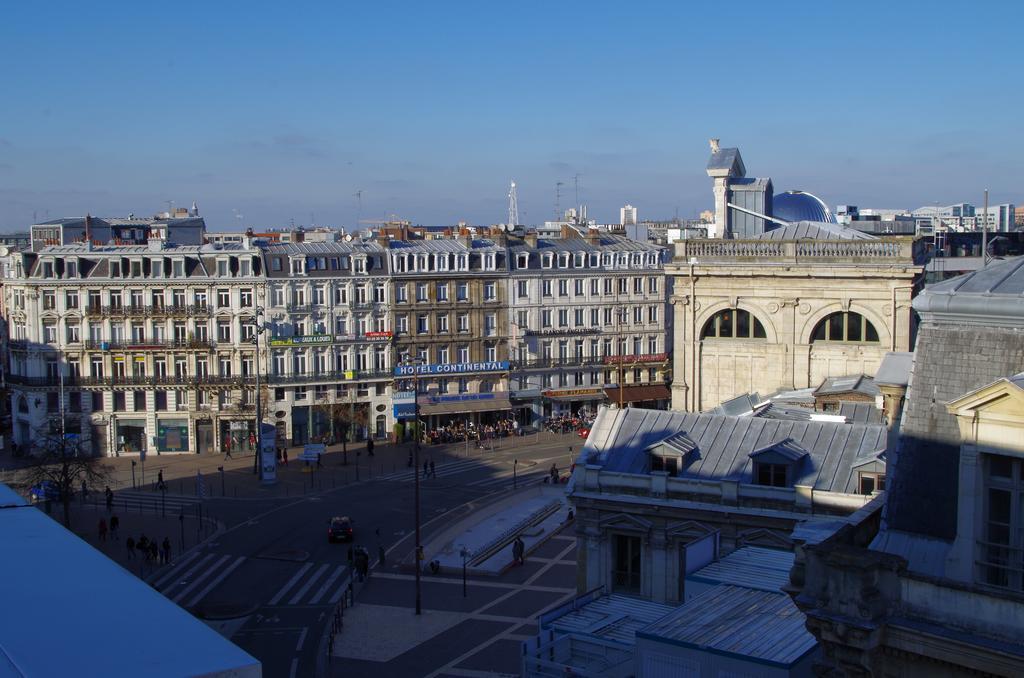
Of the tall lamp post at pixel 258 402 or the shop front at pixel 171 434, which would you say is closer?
the tall lamp post at pixel 258 402

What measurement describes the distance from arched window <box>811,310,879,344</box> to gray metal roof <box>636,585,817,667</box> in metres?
20.4

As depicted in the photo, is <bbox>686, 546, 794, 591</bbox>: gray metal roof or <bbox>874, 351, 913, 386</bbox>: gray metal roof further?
<bbox>686, 546, 794, 591</bbox>: gray metal roof

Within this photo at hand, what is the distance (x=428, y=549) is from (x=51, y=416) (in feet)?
115

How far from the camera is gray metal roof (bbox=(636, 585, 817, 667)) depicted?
1584cm

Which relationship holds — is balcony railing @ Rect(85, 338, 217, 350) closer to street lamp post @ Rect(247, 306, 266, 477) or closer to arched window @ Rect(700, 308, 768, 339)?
street lamp post @ Rect(247, 306, 266, 477)

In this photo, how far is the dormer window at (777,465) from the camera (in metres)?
27.2

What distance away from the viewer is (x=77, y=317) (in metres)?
69.8

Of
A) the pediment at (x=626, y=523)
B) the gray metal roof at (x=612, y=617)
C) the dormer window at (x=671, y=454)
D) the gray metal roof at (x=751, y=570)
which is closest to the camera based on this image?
A: the gray metal roof at (x=751, y=570)

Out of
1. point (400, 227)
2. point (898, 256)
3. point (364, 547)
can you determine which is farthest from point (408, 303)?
point (898, 256)

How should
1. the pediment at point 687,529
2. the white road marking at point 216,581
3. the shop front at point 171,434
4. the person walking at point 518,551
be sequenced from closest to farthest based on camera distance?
the pediment at point 687,529 → the white road marking at point 216,581 → the person walking at point 518,551 → the shop front at point 171,434

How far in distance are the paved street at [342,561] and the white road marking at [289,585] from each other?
0.26ft

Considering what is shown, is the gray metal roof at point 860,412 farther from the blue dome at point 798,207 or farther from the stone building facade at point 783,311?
the blue dome at point 798,207

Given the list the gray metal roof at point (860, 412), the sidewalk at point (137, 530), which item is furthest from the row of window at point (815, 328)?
the sidewalk at point (137, 530)

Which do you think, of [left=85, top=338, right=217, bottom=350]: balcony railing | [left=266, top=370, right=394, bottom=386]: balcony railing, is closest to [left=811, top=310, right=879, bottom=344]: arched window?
[left=266, top=370, right=394, bottom=386]: balcony railing
